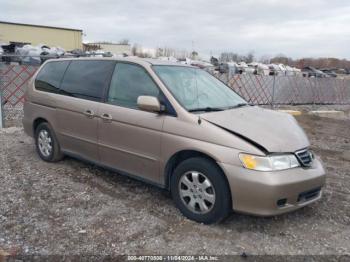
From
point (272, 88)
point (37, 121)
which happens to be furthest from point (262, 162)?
point (272, 88)

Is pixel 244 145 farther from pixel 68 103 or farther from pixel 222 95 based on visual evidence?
pixel 68 103

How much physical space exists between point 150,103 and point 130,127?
484 millimetres

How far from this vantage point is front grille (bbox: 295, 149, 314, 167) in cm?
365

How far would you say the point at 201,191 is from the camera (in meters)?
3.70

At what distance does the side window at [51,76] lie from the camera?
5.44 m

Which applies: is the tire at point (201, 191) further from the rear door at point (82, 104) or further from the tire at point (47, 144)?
the tire at point (47, 144)

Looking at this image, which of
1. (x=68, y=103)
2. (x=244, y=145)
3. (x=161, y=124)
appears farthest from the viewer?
(x=68, y=103)

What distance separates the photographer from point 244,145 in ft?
11.4

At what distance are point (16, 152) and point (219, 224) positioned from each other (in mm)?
4096

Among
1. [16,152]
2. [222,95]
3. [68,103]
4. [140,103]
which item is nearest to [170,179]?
[140,103]

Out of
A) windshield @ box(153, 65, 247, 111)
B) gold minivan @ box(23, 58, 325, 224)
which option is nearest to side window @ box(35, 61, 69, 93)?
gold minivan @ box(23, 58, 325, 224)

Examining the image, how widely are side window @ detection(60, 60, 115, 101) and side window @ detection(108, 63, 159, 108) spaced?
0.47 ft

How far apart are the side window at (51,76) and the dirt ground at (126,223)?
1249 millimetres

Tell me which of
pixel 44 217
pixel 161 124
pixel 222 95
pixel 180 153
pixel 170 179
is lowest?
pixel 44 217
